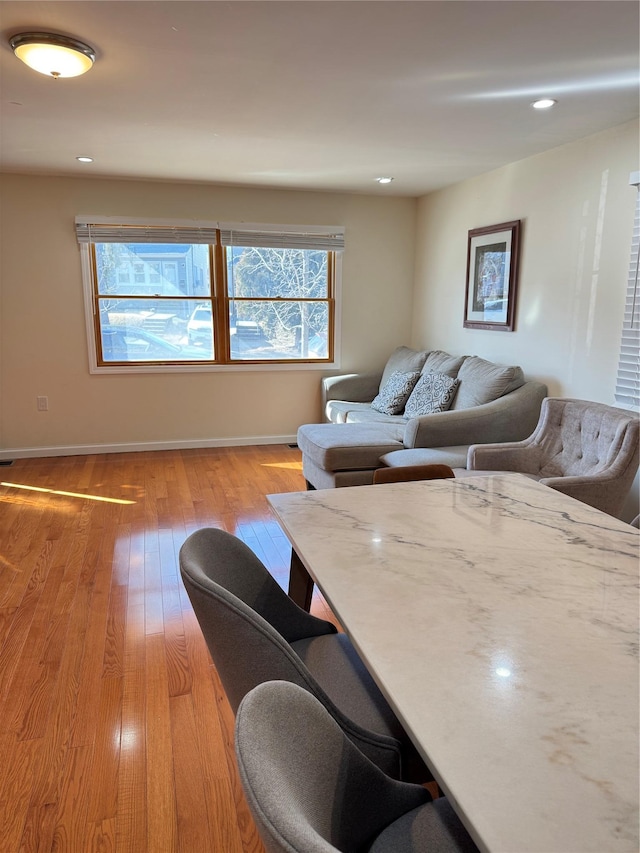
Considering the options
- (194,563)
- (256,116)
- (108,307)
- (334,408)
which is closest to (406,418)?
(334,408)

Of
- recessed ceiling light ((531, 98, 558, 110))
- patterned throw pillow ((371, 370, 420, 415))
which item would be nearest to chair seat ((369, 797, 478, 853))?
recessed ceiling light ((531, 98, 558, 110))

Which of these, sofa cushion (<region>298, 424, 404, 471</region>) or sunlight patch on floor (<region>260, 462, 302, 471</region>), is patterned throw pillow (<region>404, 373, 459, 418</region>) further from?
sunlight patch on floor (<region>260, 462, 302, 471</region>)

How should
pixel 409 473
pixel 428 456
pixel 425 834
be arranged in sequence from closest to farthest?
pixel 425 834
pixel 409 473
pixel 428 456

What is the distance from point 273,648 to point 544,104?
3028mm

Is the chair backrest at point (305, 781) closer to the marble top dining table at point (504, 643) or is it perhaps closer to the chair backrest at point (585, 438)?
the marble top dining table at point (504, 643)

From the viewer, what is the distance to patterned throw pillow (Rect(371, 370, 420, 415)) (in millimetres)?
4832

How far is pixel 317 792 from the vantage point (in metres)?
0.81

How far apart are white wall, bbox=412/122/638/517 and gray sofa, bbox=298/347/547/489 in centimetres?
28

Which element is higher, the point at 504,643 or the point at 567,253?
the point at 567,253

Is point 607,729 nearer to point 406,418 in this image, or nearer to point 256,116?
point 256,116

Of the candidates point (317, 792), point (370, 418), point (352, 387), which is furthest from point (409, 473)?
point (352, 387)

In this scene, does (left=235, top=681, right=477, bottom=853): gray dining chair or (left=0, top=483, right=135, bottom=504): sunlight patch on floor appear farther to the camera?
(left=0, top=483, right=135, bottom=504): sunlight patch on floor

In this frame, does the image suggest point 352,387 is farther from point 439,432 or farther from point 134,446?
point 134,446

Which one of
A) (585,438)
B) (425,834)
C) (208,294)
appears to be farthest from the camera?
(208,294)
